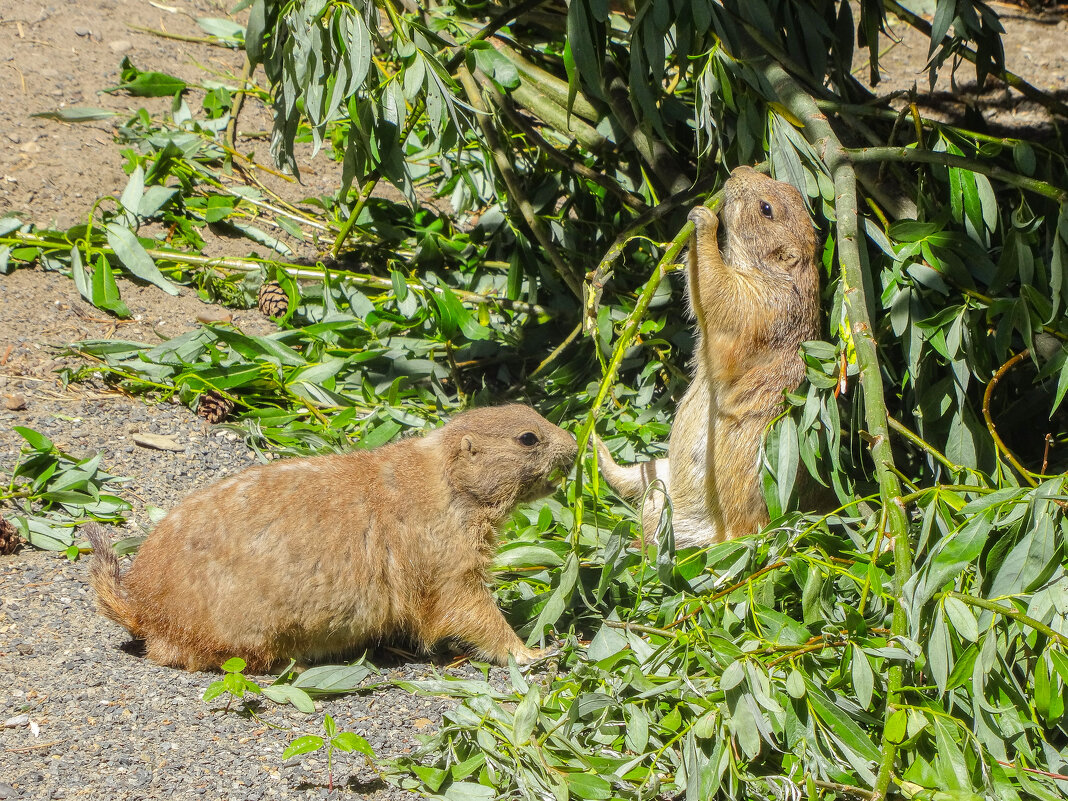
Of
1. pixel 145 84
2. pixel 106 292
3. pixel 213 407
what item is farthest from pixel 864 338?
pixel 145 84

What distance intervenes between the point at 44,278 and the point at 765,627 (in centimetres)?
564

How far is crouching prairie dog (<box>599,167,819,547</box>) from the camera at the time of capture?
18.9 ft

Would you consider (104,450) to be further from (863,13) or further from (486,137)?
(863,13)

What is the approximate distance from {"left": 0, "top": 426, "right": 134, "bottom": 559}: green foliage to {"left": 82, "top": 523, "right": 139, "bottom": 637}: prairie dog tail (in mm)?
526

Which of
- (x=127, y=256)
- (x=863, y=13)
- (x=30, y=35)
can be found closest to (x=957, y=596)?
(x=863, y=13)

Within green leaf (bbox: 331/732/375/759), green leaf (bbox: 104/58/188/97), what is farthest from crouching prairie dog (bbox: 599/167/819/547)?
green leaf (bbox: 104/58/188/97)

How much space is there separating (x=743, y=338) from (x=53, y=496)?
3.92 m

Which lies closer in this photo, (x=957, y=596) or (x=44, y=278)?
(x=957, y=596)

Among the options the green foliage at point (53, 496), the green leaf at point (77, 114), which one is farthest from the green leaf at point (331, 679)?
the green leaf at point (77, 114)

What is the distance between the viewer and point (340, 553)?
15.6 feet

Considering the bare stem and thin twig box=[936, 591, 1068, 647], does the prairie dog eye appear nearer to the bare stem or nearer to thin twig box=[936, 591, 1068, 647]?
thin twig box=[936, 591, 1068, 647]

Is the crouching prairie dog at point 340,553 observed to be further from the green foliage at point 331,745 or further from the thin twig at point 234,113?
the thin twig at point 234,113

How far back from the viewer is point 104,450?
5.97m

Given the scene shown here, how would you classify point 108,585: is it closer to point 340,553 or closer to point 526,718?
point 340,553
